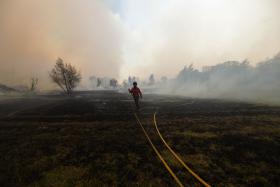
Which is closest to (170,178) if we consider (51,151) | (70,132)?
(51,151)

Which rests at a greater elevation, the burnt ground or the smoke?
the smoke

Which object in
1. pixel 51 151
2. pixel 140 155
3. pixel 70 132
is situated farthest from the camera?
pixel 70 132

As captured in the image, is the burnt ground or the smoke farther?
the smoke

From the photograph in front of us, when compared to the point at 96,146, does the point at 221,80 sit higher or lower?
higher

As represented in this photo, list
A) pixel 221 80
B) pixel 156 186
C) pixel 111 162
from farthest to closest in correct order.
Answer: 1. pixel 221 80
2. pixel 111 162
3. pixel 156 186

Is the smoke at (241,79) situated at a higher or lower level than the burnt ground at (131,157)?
higher

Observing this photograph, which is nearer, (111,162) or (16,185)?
(16,185)

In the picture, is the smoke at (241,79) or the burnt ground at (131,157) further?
the smoke at (241,79)

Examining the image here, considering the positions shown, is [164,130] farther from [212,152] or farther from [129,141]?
[212,152]

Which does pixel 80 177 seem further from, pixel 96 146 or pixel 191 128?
pixel 191 128

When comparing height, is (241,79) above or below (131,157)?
above

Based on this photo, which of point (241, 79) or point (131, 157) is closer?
point (131, 157)

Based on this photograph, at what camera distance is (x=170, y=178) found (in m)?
4.89

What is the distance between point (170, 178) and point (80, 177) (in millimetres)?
2573
